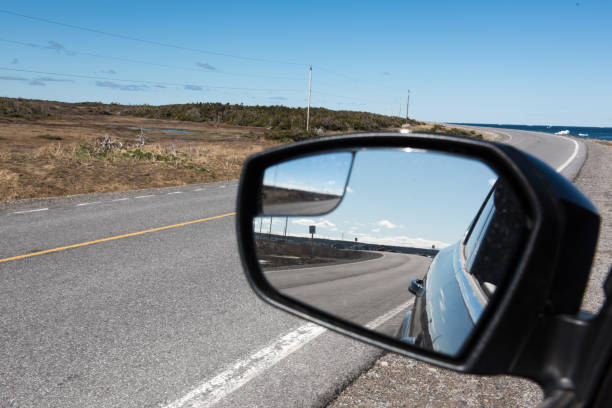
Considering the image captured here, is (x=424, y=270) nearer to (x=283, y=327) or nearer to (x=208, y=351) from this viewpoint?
(x=208, y=351)

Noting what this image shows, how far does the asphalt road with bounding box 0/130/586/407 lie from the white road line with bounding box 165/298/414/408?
0.01 metres

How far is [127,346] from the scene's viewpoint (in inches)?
133

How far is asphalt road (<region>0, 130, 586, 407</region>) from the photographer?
2.77 metres

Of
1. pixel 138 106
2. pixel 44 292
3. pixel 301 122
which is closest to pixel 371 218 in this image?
pixel 44 292

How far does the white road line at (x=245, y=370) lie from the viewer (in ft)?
8.75

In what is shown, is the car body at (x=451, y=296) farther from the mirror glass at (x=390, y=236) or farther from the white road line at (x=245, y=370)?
the white road line at (x=245, y=370)

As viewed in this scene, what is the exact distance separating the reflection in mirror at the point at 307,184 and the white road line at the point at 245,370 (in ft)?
5.82

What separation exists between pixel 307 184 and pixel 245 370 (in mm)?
2151

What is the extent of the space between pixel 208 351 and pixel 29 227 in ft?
19.8

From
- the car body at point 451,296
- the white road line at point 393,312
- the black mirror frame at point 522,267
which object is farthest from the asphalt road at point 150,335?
the black mirror frame at point 522,267

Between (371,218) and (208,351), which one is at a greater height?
(371,218)

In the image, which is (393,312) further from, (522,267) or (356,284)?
(522,267)

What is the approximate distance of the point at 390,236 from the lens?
113 cm

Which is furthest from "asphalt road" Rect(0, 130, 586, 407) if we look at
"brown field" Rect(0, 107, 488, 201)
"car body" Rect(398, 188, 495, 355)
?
"brown field" Rect(0, 107, 488, 201)
